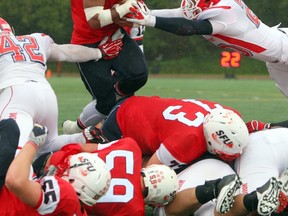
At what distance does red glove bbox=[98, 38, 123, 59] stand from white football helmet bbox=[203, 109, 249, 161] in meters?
1.24

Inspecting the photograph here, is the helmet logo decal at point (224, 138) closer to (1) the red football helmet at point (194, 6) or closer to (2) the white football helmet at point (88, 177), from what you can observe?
(2) the white football helmet at point (88, 177)

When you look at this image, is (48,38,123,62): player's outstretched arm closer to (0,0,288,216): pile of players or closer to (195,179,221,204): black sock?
(0,0,288,216): pile of players

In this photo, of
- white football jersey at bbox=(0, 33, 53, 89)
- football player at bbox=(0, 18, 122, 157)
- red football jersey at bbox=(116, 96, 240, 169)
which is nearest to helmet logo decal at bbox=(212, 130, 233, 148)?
red football jersey at bbox=(116, 96, 240, 169)

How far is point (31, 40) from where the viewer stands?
4555 millimetres

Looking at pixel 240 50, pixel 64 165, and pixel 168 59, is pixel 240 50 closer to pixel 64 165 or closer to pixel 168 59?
pixel 64 165

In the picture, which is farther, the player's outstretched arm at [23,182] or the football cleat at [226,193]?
the football cleat at [226,193]

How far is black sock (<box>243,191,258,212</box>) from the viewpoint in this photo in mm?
3639

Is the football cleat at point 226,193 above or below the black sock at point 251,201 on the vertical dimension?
above

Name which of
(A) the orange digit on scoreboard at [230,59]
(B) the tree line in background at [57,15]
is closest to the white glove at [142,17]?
(B) the tree line in background at [57,15]

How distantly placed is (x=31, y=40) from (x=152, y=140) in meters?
0.99

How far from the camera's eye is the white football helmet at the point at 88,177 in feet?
11.1

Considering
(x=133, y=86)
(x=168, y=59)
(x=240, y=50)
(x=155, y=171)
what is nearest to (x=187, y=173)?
(x=155, y=171)

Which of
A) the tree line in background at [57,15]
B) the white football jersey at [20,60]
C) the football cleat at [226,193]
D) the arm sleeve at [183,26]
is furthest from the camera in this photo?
the tree line in background at [57,15]

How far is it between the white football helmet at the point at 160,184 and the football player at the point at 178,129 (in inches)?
10.7
